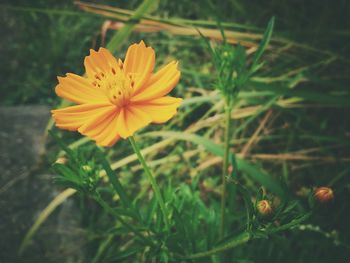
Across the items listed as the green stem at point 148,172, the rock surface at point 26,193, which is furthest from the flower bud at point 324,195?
the rock surface at point 26,193

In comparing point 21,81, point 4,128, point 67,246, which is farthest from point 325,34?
point 21,81

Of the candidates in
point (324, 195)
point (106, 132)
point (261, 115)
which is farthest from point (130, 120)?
point (261, 115)

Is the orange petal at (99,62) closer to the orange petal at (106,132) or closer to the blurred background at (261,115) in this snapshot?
the orange petal at (106,132)

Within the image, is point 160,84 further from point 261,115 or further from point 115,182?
point 261,115

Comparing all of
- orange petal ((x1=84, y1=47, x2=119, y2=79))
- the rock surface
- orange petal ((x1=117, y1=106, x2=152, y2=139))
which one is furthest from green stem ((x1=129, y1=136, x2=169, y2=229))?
the rock surface

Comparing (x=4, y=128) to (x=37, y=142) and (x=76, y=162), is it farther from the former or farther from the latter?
(x=76, y=162)

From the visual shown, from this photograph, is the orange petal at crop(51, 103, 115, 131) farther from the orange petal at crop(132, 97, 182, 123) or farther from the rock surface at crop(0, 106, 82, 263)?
the rock surface at crop(0, 106, 82, 263)
